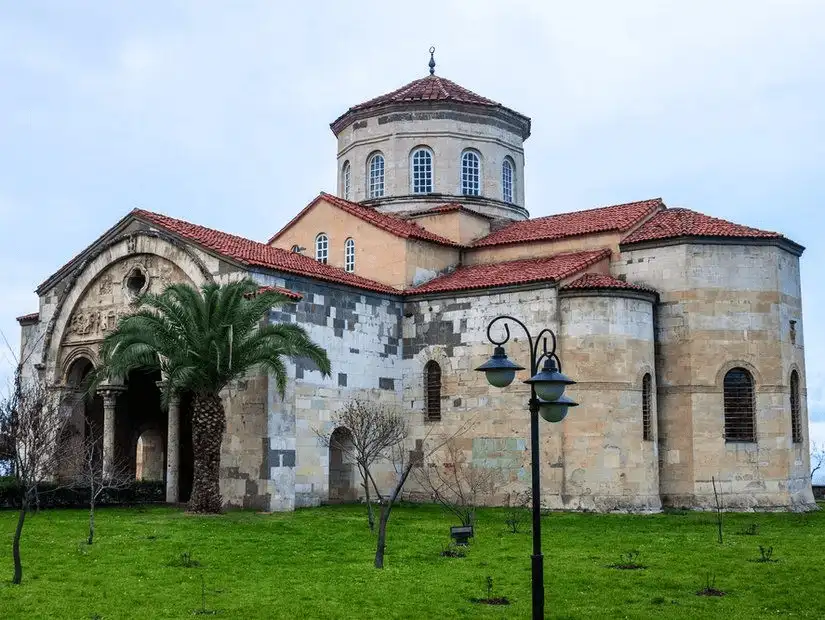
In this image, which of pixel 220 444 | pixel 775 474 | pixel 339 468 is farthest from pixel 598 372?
pixel 220 444

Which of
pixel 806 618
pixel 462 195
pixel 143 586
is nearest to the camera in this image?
pixel 806 618

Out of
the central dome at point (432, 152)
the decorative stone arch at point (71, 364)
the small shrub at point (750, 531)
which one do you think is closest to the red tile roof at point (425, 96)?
the central dome at point (432, 152)

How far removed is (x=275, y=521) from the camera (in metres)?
24.5

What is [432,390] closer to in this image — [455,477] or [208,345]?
[455,477]

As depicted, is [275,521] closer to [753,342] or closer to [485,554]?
[485,554]

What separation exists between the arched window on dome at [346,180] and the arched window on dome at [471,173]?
445 cm

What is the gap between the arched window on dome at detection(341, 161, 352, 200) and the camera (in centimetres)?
3834

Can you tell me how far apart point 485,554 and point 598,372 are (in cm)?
948

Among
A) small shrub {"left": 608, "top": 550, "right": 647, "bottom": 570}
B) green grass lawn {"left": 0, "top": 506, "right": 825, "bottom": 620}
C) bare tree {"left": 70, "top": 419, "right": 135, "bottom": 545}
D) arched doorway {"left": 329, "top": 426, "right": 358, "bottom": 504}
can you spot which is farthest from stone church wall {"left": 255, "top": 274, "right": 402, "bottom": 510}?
small shrub {"left": 608, "top": 550, "right": 647, "bottom": 570}

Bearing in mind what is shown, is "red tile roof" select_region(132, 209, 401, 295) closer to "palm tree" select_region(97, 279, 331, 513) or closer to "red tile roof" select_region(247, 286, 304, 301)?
"red tile roof" select_region(247, 286, 304, 301)

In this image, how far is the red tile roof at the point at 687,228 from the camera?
29.3 metres

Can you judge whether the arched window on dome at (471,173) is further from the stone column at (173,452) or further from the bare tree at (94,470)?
the bare tree at (94,470)

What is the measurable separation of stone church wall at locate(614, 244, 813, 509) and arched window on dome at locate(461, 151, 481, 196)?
8.88 metres

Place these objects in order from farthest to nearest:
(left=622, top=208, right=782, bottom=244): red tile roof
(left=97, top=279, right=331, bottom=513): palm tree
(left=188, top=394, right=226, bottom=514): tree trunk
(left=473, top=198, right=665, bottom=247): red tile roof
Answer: (left=473, top=198, right=665, bottom=247): red tile roof
(left=622, top=208, right=782, bottom=244): red tile roof
(left=188, top=394, right=226, bottom=514): tree trunk
(left=97, top=279, right=331, bottom=513): palm tree
